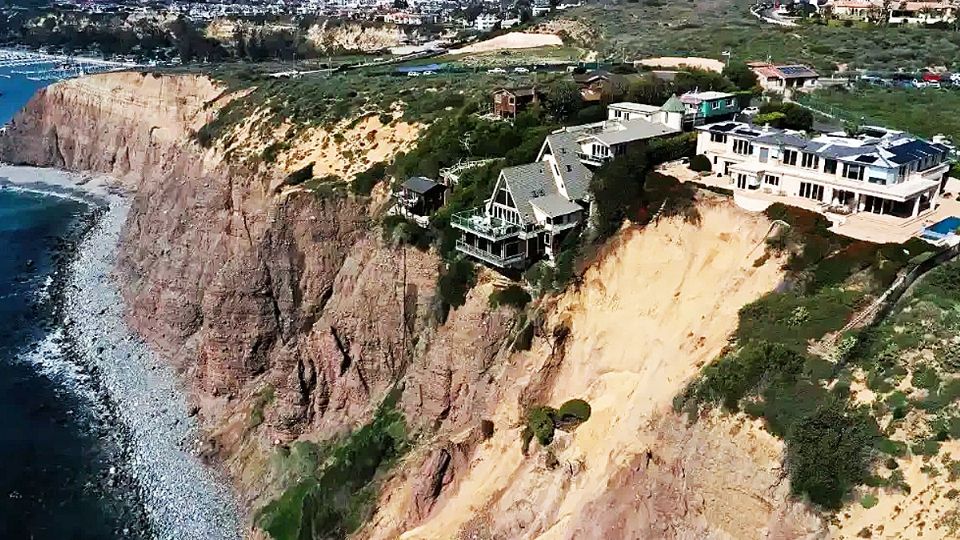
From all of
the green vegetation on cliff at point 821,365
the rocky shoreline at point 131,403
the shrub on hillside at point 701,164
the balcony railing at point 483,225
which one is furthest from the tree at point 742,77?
the rocky shoreline at point 131,403

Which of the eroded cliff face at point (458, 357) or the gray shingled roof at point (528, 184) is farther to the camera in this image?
the gray shingled roof at point (528, 184)

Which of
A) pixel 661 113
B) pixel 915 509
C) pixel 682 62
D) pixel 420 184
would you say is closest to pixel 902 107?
pixel 661 113

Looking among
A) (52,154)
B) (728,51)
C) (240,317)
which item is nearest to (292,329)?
(240,317)

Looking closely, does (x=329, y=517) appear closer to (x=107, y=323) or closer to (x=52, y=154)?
(x=107, y=323)

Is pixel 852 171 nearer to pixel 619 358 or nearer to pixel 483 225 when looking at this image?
pixel 619 358

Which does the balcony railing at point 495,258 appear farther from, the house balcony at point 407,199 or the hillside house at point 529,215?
the house balcony at point 407,199

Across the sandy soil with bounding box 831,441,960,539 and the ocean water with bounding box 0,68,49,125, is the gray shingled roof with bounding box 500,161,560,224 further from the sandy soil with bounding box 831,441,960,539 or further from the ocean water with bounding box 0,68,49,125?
the ocean water with bounding box 0,68,49,125
